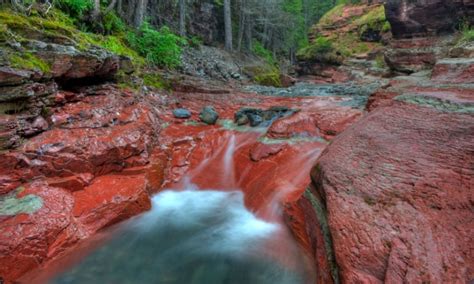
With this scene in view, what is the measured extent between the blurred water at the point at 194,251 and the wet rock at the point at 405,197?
79cm

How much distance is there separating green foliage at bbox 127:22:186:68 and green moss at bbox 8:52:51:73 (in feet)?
18.9

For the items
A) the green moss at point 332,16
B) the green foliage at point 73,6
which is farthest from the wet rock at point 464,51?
the green moss at point 332,16

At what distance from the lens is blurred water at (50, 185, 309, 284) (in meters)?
2.88

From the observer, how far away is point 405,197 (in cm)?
212

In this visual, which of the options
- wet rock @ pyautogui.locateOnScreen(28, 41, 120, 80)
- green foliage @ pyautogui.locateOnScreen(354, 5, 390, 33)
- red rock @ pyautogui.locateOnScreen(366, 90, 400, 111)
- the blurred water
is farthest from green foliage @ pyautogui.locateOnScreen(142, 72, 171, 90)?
green foliage @ pyautogui.locateOnScreen(354, 5, 390, 33)

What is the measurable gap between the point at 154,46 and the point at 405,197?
991 centimetres

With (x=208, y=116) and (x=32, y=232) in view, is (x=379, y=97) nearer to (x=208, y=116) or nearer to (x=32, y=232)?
(x=208, y=116)

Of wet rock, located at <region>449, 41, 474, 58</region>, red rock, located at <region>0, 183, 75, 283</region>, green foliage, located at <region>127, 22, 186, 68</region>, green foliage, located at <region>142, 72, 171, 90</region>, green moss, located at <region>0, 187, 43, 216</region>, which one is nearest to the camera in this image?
red rock, located at <region>0, 183, 75, 283</region>

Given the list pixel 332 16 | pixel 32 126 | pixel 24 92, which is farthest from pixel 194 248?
pixel 332 16

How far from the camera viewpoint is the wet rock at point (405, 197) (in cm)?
171

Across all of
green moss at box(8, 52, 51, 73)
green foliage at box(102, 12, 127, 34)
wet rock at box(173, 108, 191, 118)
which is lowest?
wet rock at box(173, 108, 191, 118)

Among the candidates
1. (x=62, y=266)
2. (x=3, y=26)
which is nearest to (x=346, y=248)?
(x=62, y=266)

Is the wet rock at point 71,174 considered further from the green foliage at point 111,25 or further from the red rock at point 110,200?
the green foliage at point 111,25

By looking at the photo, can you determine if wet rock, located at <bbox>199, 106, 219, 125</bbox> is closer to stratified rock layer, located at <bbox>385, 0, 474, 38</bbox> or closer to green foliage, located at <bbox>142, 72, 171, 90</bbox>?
green foliage, located at <bbox>142, 72, 171, 90</bbox>
